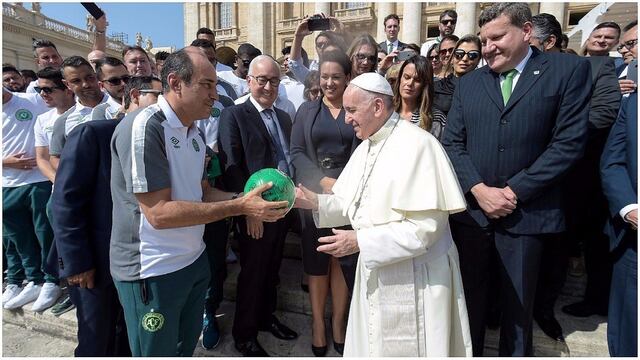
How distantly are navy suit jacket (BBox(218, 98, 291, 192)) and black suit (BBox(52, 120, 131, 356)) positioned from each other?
934 millimetres

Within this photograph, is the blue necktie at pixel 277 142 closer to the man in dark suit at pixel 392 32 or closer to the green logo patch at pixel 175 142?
the green logo patch at pixel 175 142

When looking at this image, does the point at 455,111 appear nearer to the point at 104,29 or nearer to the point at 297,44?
the point at 297,44

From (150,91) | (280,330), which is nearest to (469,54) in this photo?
(150,91)

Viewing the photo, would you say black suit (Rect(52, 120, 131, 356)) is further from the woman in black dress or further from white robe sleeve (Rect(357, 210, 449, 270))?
white robe sleeve (Rect(357, 210, 449, 270))

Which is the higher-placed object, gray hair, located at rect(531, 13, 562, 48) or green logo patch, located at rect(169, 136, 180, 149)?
gray hair, located at rect(531, 13, 562, 48)

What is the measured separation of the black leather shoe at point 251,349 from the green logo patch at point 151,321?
1.37 metres

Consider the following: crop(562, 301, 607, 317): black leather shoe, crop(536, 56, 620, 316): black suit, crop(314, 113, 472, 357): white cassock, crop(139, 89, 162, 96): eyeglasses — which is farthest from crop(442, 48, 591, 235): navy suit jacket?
crop(139, 89, 162, 96): eyeglasses

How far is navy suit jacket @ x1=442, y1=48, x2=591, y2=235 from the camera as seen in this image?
253 centimetres

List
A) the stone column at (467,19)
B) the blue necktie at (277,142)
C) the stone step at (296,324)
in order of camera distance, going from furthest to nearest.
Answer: the stone column at (467,19) < the blue necktie at (277,142) < the stone step at (296,324)

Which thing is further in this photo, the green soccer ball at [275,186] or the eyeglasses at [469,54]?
the eyeglasses at [469,54]

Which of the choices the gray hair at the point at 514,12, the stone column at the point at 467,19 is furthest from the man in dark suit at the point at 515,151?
the stone column at the point at 467,19

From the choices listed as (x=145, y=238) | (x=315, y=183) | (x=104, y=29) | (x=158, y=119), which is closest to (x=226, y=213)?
(x=145, y=238)

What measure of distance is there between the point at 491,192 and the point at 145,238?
2.36 metres

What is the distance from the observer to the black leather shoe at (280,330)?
366 cm
